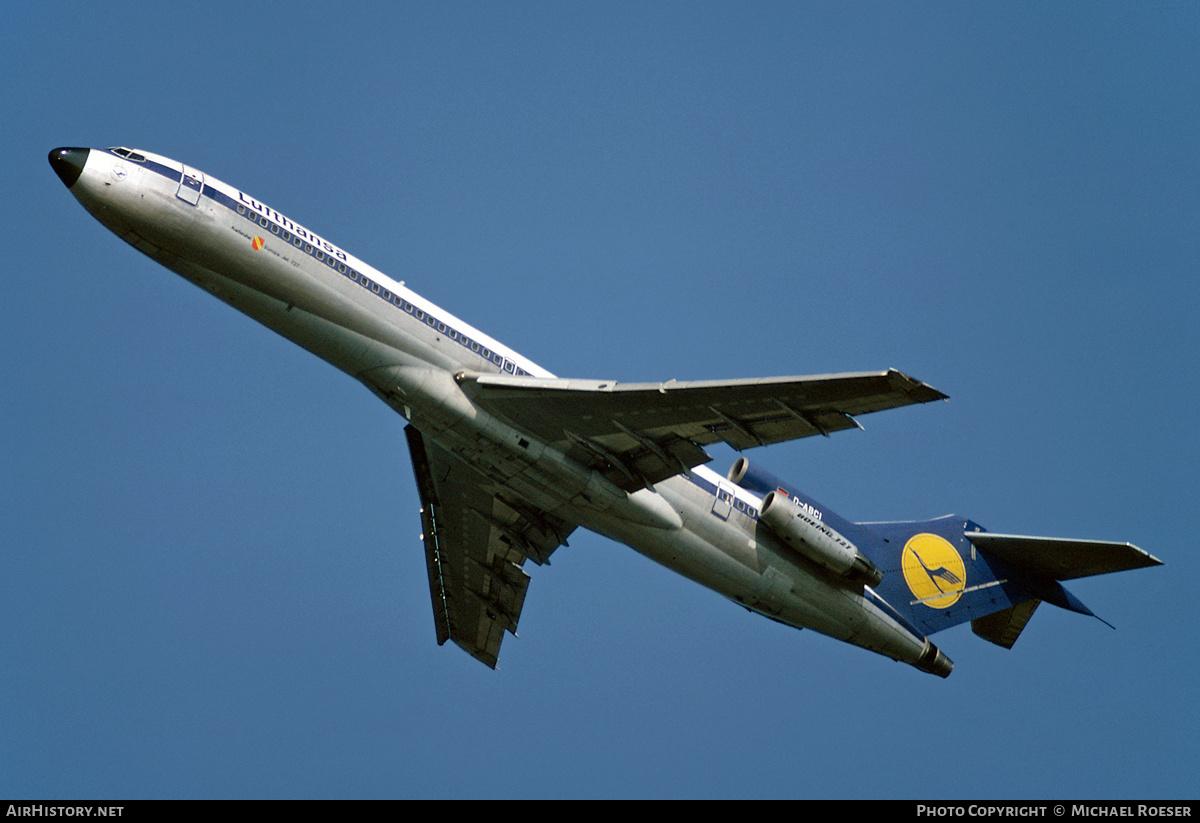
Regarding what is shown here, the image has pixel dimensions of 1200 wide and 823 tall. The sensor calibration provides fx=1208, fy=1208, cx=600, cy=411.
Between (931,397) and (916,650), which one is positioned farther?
(916,650)

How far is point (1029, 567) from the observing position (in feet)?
103

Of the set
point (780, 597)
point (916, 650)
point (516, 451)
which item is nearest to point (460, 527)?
point (516, 451)

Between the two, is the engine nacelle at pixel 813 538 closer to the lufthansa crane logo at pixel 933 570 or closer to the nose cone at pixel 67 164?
the lufthansa crane logo at pixel 933 570

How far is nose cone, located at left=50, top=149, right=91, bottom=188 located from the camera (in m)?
24.1

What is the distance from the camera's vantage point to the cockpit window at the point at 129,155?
24750 millimetres

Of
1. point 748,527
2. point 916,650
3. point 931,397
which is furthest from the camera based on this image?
point 916,650

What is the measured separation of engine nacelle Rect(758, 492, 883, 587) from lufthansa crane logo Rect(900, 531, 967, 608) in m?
1.87

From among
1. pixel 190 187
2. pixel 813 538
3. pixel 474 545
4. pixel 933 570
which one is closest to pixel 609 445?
pixel 813 538

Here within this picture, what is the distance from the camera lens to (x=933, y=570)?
31422mm

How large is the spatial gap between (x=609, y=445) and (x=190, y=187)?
10272mm
